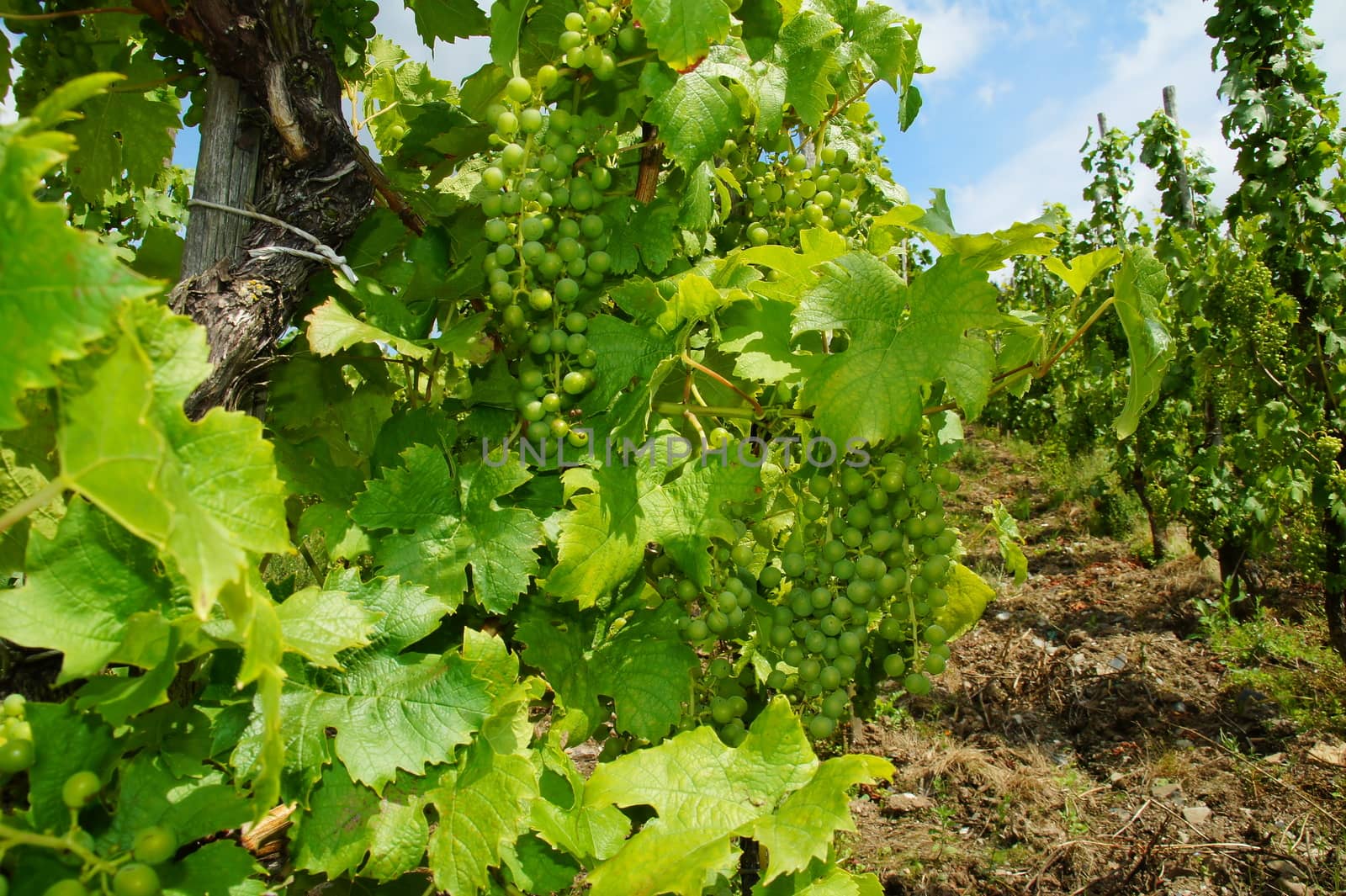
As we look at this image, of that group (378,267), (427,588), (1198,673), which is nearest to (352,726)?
(427,588)

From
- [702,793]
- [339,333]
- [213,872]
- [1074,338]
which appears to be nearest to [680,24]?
[339,333]

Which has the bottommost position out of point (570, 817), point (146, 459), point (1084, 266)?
point (570, 817)

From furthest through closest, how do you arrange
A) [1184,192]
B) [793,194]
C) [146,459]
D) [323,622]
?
[1184,192], [793,194], [323,622], [146,459]

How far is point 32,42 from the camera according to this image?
1.79m

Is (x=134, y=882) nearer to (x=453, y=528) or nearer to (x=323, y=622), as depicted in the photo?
(x=323, y=622)

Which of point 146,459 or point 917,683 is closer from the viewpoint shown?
point 146,459

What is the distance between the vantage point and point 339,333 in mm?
1444

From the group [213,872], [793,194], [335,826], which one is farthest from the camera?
[793,194]

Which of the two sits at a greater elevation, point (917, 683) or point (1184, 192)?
point (1184, 192)

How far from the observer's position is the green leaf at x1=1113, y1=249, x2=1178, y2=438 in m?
1.50

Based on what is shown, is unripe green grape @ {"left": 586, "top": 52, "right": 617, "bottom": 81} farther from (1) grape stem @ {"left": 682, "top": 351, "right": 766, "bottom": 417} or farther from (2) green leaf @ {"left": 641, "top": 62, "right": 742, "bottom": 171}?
(1) grape stem @ {"left": 682, "top": 351, "right": 766, "bottom": 417}

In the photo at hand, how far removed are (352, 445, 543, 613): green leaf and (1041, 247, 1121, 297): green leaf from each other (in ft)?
3.38

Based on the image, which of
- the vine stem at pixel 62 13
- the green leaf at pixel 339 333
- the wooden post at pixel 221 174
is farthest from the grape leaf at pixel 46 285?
the vine stem at pixel 62 13

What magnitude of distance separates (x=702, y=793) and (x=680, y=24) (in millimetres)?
1198
